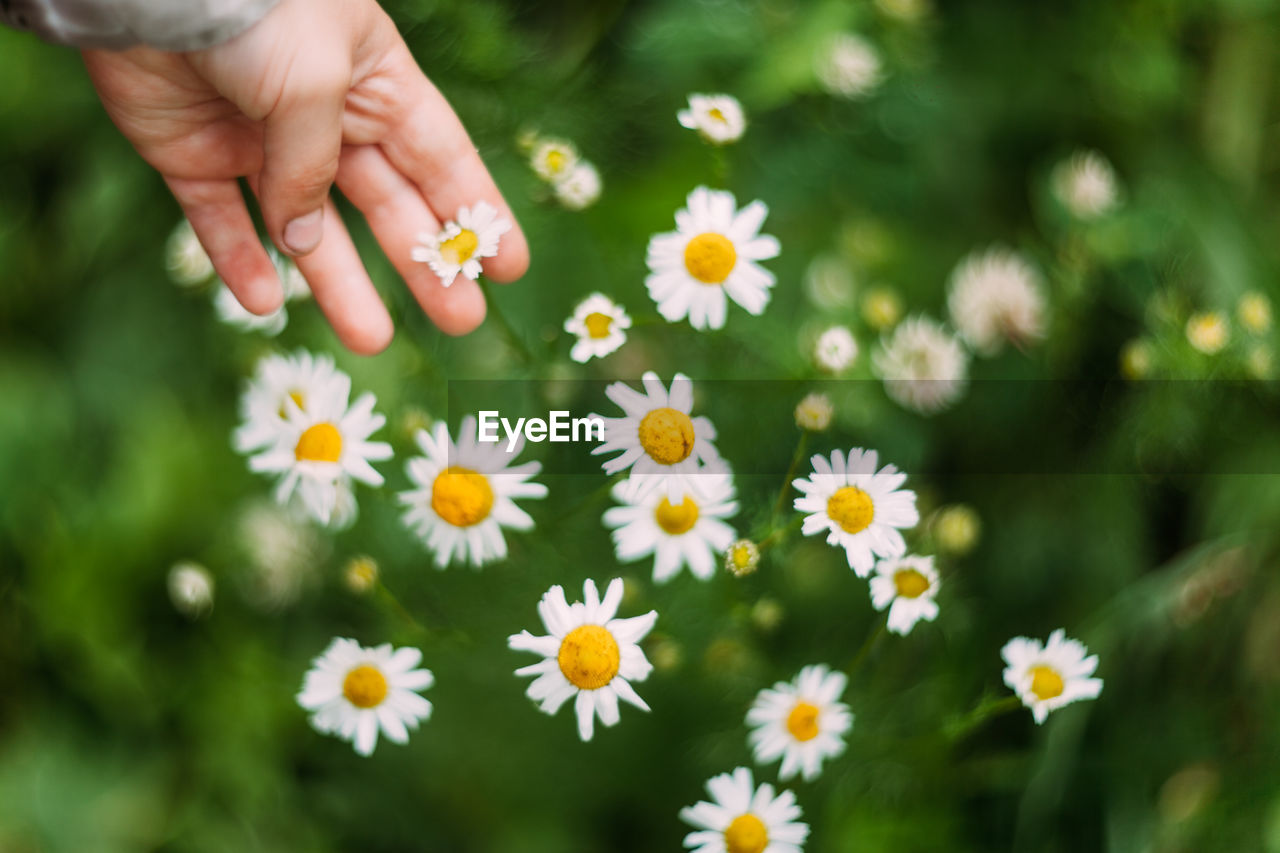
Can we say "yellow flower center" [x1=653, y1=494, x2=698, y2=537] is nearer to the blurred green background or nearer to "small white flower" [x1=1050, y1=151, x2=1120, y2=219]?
the blurred green background

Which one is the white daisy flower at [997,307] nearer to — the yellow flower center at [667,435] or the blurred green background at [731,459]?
the blurred green background at [731,459]

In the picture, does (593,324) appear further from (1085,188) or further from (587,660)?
(1085,188)

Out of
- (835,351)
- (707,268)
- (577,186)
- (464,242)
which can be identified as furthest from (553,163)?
(835,351)

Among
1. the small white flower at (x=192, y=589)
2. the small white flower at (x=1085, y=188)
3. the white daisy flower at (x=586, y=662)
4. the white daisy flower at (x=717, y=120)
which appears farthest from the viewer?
the small white flower at (x=1085, y=188)

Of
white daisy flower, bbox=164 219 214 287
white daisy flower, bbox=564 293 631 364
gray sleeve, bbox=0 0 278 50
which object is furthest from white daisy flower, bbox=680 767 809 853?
white daisy flower, bbox=164 219 214 287

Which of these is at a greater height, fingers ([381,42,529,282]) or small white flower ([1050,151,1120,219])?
fingers ([381,42,529,282])

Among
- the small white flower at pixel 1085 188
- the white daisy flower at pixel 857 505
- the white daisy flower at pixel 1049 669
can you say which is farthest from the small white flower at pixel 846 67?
the white daisy flower at pixel 1049 669

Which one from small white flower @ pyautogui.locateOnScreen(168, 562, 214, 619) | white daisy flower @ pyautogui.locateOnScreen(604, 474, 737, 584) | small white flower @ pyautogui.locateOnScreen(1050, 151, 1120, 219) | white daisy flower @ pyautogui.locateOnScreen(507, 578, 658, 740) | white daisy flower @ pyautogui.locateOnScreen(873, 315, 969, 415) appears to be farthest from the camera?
small white flower @ pyautogui.locateOnScreen(1050, 151, 1120, 219)
